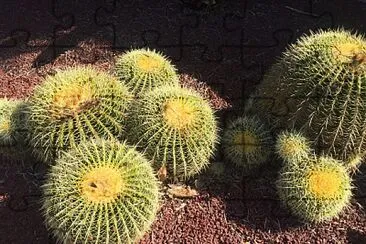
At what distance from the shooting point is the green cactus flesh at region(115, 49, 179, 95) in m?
5.11

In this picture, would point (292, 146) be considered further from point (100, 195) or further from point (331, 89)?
point (100, 195)

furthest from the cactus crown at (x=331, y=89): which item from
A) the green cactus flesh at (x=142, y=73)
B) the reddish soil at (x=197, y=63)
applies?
the green cactus flesh at (x=142, y=73)

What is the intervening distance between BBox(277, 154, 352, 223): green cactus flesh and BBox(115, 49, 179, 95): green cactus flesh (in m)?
1.36

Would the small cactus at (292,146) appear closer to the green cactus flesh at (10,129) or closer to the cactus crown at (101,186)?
the cactus crown at (101,186)

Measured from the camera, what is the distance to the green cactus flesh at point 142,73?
5.11 meters

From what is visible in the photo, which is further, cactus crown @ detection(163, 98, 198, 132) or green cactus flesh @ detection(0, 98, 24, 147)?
green cactus flesh @ detection(0, 98, 24, 147)

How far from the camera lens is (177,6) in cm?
686

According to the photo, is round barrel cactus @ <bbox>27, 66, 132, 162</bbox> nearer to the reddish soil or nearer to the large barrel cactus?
the reddish soil

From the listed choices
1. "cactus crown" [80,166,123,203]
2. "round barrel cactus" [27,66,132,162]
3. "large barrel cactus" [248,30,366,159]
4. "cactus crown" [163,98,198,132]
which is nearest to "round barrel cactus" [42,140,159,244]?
"cactus crown" [80,166,123,203]

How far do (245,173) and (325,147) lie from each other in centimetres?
71

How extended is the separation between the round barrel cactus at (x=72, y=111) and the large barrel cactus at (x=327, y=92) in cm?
139

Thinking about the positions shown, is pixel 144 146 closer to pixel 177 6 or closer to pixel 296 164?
pixel 296 164

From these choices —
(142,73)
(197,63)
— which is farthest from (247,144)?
(197,63)

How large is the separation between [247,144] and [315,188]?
72 centimetres
